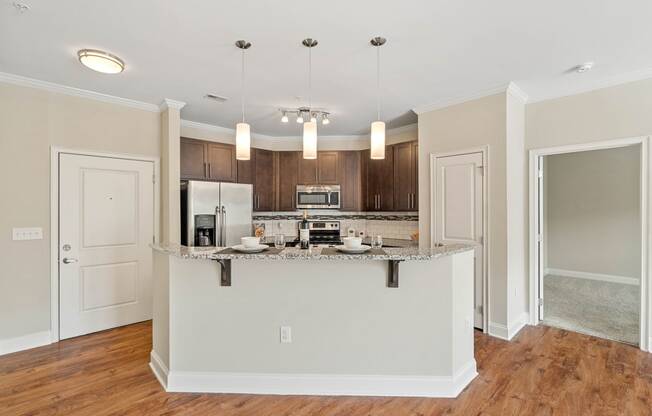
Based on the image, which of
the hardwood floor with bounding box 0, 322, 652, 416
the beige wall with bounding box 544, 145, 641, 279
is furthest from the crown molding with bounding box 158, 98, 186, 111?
the beige wall with bounding box 544, 145, 641, 279

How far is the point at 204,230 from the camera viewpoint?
170 inches

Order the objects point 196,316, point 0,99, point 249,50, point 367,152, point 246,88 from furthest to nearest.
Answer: point 367,152, point 246,88, point 0,99, point 249,50, point 196,316

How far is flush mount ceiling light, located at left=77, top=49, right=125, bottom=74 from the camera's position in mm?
2676

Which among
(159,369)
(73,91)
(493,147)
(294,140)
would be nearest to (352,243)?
(159,369)

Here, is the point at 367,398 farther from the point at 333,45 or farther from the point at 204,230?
the point at 204,230

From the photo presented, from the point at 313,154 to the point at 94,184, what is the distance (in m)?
2.68

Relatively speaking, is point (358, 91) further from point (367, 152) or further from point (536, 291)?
point (536, 291)

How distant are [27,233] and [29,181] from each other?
0.52 metres

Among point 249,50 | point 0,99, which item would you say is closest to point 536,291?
point 249,50

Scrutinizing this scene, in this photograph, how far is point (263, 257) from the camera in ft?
7.40

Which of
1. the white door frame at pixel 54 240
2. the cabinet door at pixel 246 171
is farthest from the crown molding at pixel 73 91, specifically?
the cabinet door at pixel 246 171

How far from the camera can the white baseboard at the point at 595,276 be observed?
18.4ft

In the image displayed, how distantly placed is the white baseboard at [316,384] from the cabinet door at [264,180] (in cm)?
311

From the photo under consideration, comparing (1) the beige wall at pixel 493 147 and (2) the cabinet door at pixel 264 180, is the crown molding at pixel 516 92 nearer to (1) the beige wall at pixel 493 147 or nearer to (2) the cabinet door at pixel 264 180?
(1) the beige wall at pixel 493 147
